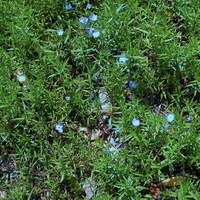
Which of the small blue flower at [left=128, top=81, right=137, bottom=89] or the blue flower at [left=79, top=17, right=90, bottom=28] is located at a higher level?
the blue flower at [left=79, top=17, right=90, bottom=28]

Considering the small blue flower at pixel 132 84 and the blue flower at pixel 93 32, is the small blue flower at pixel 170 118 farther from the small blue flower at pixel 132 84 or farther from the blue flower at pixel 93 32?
the blue flower at pixel 93 32

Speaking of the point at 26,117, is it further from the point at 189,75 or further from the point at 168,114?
the point at 189,75

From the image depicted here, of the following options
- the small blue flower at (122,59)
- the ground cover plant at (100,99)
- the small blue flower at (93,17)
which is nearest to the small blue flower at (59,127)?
the ground cover plant at (100,99)

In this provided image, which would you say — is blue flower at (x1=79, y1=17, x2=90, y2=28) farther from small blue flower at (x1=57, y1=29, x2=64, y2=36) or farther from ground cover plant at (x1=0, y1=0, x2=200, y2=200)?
small blue flower at (x1=57, y1=29, x2=64, y2=36)

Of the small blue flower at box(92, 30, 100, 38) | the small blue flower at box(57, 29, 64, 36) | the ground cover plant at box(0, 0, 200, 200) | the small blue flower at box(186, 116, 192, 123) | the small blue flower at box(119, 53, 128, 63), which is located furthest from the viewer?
the small blue flower at box(57, 29, 64, 36)

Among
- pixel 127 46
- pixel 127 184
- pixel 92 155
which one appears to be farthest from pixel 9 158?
pixel 127 46

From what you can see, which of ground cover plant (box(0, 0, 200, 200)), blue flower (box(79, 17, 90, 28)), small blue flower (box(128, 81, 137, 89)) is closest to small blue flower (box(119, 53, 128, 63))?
ground cover plant (box(0, 0, 200, 200))

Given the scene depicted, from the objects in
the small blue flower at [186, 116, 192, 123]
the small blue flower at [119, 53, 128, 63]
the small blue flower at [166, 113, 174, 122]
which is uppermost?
the small blue flower at [119, 53, 128, 63]

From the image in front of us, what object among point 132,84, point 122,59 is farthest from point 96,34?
point 132,84
